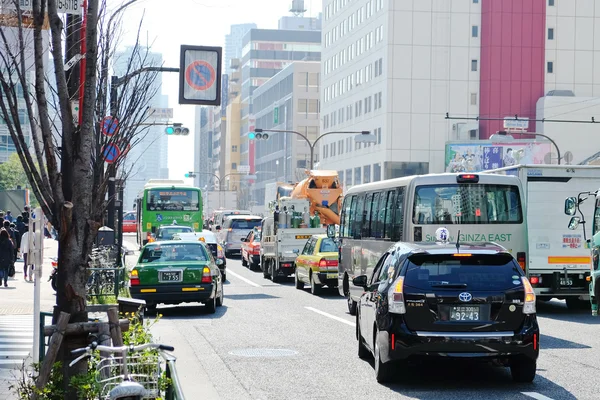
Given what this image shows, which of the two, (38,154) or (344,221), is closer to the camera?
(38,154)

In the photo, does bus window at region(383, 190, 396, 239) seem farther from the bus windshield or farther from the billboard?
the billboard

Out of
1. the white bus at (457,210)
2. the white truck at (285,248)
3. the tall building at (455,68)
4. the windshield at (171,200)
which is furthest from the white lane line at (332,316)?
the tall building at (455,68)

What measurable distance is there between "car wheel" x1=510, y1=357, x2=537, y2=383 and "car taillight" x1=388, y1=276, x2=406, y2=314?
1488mm

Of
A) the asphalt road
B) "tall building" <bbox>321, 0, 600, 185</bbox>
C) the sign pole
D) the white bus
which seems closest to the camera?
the asphalt road

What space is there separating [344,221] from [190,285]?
513 cm

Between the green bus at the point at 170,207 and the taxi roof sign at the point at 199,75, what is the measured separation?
1268 inches

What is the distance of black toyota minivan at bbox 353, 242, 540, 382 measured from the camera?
39.6 feet

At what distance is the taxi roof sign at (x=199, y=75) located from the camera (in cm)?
2197

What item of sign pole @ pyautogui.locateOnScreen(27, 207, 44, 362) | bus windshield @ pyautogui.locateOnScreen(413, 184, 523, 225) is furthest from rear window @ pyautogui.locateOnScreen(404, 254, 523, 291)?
bus windshield @ pyautogui.locateOnScreen(413, 184, 523, 225)

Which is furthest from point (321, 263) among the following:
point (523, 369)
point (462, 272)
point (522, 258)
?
point (462, 272)

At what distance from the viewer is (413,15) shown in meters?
89.4

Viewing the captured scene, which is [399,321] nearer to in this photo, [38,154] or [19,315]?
[38,154]

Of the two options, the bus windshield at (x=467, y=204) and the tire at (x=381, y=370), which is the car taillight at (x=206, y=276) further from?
the tire at (x=381, y=370)

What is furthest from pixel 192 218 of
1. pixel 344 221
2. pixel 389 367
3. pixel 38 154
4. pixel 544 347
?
pixel 38 154
